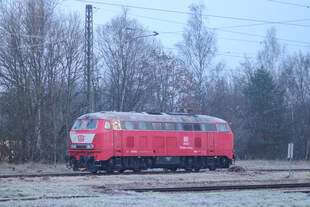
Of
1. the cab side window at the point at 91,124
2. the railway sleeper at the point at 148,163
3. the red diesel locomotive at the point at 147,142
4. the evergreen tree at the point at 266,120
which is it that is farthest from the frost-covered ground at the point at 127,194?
the evergreen tree at the point at 266,120

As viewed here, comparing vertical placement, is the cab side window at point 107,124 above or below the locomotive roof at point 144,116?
below

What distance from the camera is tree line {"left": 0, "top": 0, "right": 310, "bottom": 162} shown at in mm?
35562

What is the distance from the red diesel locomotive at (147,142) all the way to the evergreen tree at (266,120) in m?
26.4

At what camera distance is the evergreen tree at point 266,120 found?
58.8 m

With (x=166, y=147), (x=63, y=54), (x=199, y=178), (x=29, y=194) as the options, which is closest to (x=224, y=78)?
(x=63, y=54)

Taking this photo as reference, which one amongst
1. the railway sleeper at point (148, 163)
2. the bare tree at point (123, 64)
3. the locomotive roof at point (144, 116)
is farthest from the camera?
the bare tree at point (123, 64)

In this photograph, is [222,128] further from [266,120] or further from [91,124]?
[266,120]

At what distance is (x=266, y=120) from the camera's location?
59.4 metres

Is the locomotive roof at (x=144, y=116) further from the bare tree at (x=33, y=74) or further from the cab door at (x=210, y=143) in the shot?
the bare tree at (x=33, y=74)

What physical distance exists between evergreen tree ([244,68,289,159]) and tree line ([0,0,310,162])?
0.40 ft

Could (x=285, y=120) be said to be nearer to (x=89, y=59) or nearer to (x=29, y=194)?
(x=89, y=59)

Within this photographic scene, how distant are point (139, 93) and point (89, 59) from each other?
18.1 meters

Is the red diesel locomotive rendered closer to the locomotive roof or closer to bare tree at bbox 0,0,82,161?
the locomotive roof

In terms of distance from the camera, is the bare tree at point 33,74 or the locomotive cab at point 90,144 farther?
the bare tree at point 33,74
